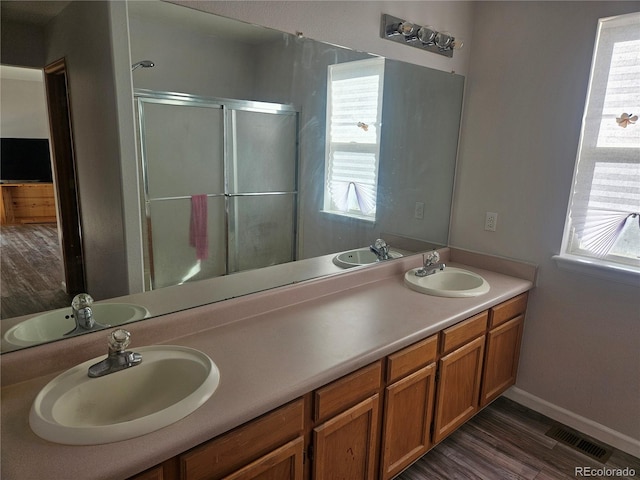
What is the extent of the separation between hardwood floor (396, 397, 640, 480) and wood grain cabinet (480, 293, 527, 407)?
184 mm

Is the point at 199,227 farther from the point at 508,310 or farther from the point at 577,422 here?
A: the point at 577,422

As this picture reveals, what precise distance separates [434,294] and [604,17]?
1.59 m

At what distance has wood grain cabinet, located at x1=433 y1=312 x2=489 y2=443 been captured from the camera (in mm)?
1850

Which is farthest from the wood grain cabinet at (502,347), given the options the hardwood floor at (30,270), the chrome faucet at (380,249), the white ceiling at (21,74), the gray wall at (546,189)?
the white ceiling at (21,74)

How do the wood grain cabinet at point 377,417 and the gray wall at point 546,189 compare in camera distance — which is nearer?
the wood grain cabinet at point 377,417

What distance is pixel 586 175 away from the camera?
84.5 inches

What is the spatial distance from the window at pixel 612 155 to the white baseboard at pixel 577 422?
2.92 ft

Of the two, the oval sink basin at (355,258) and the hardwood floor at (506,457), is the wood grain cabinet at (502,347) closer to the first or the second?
the hardwood floor at (506,457)

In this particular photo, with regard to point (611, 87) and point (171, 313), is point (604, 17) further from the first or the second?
point (171, 313)

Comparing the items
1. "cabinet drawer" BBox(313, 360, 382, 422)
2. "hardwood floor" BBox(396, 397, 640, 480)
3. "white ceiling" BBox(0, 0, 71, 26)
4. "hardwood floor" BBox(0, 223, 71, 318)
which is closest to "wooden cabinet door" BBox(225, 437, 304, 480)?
"cabinet drawer" BBox(313, 360, 382, 422)

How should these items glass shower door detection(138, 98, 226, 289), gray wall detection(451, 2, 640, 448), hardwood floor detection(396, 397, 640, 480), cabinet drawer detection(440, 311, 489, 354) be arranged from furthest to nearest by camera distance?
gray wall detection(451, 2, 640, 448)
hardwood floor detection(396, 397, 640, 480)
cabinet drawer detection(440, 311, 489, 354)
glass shower door detection(138, 98, 226, 289)

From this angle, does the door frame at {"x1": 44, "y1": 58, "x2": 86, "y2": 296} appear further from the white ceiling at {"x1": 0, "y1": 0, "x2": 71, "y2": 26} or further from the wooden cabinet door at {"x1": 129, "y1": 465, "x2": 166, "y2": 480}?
the wooden cabinet door at {"x1": 129, "y1": 465, "x2": 166, "y2": 480}

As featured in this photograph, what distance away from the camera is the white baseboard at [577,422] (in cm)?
212

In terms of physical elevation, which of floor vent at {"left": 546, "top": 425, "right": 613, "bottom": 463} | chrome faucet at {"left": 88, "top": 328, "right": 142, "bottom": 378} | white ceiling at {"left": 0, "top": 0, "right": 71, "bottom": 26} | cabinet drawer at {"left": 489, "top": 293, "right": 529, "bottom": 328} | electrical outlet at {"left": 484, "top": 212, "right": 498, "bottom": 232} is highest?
white ceiling at {"left": 0, "top": 0, "right": 71, "bottom": 26}
